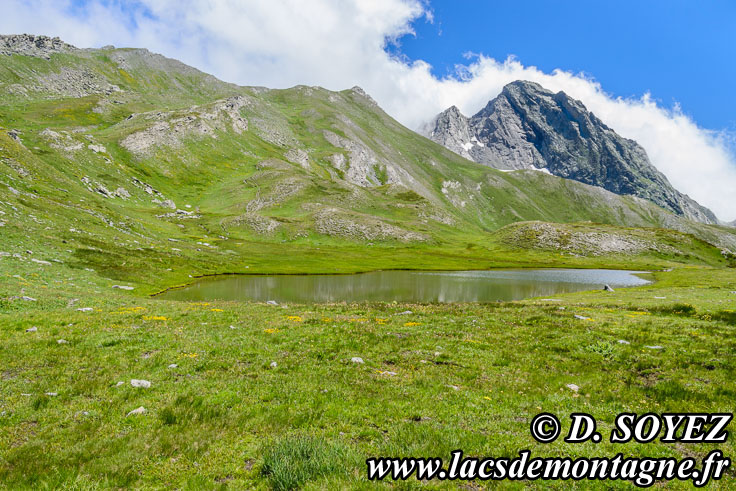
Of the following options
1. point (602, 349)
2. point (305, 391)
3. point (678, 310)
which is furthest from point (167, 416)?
point (678, 310)

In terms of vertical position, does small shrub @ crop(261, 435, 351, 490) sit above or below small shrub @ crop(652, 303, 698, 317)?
below

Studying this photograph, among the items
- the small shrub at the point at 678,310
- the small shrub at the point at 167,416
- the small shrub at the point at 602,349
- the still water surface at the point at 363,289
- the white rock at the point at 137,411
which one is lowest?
the still water surface at the point at 363,289

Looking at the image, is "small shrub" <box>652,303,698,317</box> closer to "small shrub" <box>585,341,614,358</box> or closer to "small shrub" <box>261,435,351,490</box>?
"small shrub" <box>585,341,614,358</box>

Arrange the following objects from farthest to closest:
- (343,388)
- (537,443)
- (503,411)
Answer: (343,388) < (503,411) < (537,443)

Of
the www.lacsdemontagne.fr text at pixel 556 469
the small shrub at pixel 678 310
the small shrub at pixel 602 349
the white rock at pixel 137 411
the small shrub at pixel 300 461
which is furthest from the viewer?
the small shrub at pixel 678 310

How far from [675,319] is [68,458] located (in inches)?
1479

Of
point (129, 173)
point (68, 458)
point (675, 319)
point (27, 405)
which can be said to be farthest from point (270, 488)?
point (129, 173)

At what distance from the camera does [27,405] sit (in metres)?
10.9

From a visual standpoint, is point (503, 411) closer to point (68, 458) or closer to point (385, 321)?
point (68, 458)

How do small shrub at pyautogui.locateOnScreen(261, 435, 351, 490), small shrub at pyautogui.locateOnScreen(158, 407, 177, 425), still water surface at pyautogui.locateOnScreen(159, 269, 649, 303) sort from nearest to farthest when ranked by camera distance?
1. small shrub at pyautogui.locateOnScreen(261, 435, 351, 490)
2. small shrub at pyautogui.locateOnScreen(158, 407, 177, 425)
3. still water surface at pyautogui.locateOnScreen(159, 269, 649, 303)

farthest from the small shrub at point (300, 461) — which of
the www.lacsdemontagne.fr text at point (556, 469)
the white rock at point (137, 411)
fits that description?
the white rock at point (137, 411)

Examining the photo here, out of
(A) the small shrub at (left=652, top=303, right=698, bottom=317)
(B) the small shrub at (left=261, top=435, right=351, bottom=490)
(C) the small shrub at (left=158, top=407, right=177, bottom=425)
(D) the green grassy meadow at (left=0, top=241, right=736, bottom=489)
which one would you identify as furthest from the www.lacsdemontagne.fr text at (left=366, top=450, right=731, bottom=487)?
(A) the small shrub at (left=652, top=303, right=698, bottom=317)

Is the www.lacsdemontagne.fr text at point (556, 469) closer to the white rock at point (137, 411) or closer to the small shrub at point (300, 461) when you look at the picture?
the small shrub at point (300, 461)

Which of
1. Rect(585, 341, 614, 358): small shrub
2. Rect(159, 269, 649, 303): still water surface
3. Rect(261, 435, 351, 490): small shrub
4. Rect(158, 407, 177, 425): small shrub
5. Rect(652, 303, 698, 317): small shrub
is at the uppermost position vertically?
Rect(652, 303, 698, 317): small shrub
